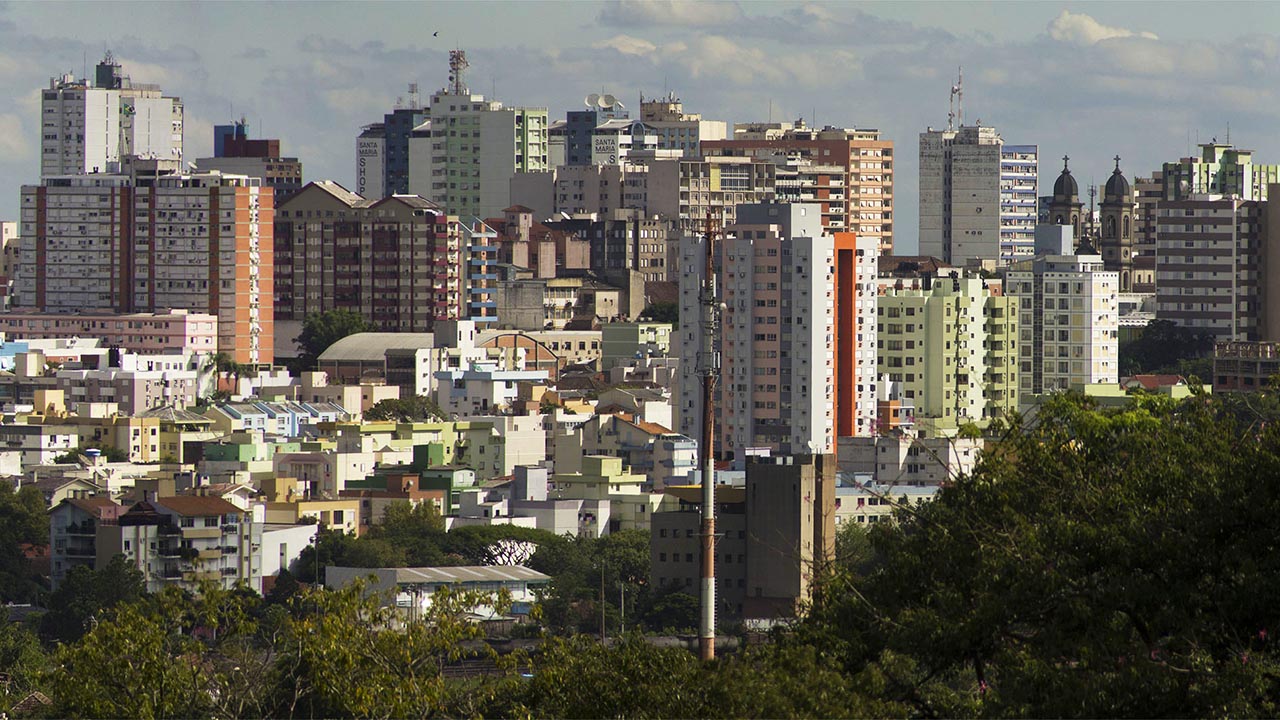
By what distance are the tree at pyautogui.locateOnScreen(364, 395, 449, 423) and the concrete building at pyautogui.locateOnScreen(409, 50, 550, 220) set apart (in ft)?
94.8

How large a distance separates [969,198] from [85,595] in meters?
49.8

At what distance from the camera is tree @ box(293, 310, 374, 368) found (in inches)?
2343

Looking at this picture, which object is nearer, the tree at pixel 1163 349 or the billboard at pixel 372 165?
the tree at pixel 1163 349

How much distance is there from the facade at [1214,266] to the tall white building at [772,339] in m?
14.6

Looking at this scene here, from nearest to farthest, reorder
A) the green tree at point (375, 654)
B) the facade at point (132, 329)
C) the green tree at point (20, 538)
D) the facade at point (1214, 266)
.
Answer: the green tree at point (375, 654)
the green tree at point (20, 538)
the facade at point (132, 329)
the facade at point (1214, 266)

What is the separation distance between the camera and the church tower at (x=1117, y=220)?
242 ft

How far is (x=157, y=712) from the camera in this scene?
11336mm

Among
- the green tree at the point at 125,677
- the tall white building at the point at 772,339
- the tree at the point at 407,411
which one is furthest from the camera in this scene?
the tree at the point at 407,411

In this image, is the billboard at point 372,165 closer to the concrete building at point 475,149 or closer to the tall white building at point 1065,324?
the concrete building at point 475,149

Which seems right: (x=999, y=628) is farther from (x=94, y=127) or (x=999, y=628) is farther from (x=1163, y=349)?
(x=94, y=127)

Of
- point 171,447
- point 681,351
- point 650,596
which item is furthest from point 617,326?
point 650,596

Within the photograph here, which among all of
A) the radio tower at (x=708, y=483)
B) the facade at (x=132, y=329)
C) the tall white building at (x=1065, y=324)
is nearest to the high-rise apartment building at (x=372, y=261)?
the facade at (x=132, y=329)

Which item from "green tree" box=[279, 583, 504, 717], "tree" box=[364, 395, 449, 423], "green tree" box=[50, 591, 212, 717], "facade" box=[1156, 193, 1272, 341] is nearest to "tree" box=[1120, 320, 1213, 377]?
"facade" box=[1156, 193, 1272, 341]

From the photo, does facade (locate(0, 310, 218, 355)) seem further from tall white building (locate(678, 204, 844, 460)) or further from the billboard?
the billboard
